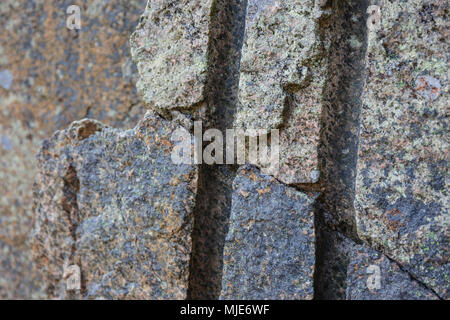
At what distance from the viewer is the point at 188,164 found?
4.06 feet

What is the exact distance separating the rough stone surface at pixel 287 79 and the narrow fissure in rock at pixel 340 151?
4 cm

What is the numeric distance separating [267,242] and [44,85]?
972 millimetres

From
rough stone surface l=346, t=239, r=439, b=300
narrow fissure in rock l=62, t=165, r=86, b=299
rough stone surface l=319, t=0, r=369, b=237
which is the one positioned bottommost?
rough stone surface l=346, t=239, r=439, b=300

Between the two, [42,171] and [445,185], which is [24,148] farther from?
[445,185]

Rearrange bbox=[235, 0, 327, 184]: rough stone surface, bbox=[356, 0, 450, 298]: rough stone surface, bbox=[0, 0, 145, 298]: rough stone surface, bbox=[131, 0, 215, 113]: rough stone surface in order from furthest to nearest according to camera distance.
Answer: bbox=[0, 0, 145, 298]: rough stone surface → bbox=[131, 0, 215, 113]: rough stone surface → bbox=[235, 0, 327, 184]: rough stone surface → bbox=[356, 0, 450, 298]: rough stone surface

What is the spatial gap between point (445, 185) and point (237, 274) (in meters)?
0.48

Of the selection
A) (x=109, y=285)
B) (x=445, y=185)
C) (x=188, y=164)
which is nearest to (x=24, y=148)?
(x=109, y=285)

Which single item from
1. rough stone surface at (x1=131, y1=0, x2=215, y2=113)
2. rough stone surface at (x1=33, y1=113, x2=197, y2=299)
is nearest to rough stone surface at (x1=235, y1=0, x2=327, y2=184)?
rough stone surface at (x1=131, y1=0, x2=215, y2=113)

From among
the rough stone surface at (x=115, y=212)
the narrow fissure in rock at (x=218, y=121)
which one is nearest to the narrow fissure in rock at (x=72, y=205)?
the rough stone surface at (x=115, y=212)

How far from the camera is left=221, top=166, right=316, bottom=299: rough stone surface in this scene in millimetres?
1129

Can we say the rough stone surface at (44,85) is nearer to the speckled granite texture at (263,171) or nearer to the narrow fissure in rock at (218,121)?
the speckled granite texture at (263,171)

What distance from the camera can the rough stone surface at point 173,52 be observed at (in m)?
1.24

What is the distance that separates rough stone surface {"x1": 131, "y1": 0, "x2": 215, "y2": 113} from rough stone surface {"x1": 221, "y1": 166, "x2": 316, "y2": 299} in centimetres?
24

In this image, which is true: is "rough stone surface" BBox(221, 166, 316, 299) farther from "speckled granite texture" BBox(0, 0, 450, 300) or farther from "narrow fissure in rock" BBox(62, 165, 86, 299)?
"narrow fissure in rock" BBox(62, 165, 86, 299)
